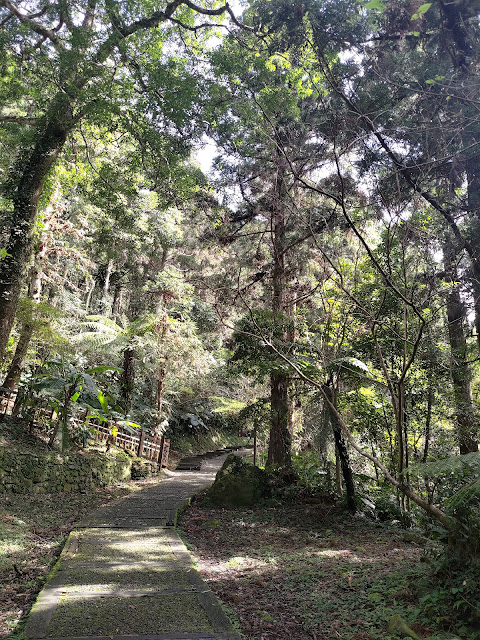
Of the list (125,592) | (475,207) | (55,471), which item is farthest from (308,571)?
(475,207)

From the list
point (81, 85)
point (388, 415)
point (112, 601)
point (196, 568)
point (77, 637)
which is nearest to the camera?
point (77, 637)

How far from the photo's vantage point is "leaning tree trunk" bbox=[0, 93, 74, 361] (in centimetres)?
712

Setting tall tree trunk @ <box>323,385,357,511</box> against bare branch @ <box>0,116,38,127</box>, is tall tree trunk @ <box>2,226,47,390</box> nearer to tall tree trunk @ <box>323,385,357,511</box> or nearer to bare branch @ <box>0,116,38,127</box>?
bare branch @ <box>0,116,38,127</box>

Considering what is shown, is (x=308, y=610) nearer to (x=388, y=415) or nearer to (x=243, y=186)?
(x=388, y=415)

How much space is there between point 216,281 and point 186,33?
211 inches

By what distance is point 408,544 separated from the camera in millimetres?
5633

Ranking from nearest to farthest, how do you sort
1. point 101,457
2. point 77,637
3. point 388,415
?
point 77,637 < point 388,415 < point 101,457

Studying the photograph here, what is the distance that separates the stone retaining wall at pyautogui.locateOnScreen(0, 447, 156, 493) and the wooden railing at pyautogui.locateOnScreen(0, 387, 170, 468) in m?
0.86

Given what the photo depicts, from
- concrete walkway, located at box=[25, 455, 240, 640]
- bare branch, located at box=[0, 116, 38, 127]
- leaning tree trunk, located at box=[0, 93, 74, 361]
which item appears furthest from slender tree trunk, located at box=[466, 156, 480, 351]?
bare branch, located at box=[0, 116, 38, 127]

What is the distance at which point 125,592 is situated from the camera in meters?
3.64

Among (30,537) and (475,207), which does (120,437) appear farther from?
(475,207)

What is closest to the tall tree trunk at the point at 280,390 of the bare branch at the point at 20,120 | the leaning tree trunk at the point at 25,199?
the leaning tree trunk at the point at 25,199

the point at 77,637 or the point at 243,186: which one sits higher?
the point at 243,186

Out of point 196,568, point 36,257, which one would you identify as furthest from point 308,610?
point 36,257
